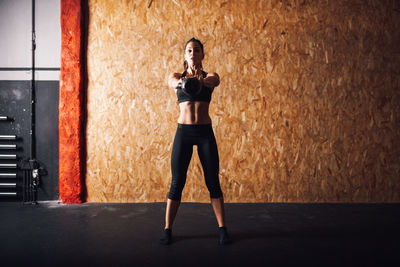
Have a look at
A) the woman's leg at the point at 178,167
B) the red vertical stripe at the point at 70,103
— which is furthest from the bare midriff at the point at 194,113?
the red vertical stripe at the point at 70,103

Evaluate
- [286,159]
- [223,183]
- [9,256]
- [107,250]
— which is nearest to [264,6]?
[286,159]

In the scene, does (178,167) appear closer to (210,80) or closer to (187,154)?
(187,154)

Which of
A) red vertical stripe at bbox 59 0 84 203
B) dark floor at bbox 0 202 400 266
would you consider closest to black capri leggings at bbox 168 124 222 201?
dark floor at bbox 0 202 400 266

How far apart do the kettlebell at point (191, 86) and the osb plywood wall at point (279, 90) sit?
4.39 ft

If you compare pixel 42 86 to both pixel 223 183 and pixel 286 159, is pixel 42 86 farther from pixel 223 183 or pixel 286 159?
pixel 286 159

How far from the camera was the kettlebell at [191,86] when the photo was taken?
205 centimetres

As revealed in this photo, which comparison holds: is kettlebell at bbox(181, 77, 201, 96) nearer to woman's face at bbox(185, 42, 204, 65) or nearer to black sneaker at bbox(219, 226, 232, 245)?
woman's face at bbox(185, 42, 204, 65)

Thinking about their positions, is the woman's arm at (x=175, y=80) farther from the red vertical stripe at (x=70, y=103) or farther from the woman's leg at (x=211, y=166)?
the red vertical stripe at (x=70, y=103)

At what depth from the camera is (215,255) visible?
1.96 meters

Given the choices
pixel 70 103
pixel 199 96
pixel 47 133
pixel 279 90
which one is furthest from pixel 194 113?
pixel 47 133

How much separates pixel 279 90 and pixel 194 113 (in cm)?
163

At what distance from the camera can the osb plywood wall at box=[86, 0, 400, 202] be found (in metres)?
3.35

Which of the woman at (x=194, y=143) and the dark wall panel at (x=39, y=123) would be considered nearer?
the woman at (x=194, y=143)

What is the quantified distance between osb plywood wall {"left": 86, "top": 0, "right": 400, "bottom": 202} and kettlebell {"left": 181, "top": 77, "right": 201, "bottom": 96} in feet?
4.39
